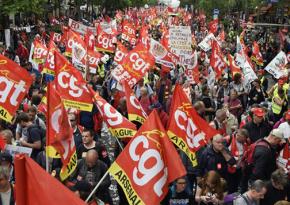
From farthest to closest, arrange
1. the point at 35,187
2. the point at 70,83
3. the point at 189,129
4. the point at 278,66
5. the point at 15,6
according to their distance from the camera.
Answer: the point at 15,6
the point at 278,66
the point at 70,83
the point at 189,129
the point at 35,187

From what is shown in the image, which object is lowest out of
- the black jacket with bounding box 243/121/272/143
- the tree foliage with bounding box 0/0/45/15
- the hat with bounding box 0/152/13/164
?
the tree foliage with bounding box 0/0/45/15

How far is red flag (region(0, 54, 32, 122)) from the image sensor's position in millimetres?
8445

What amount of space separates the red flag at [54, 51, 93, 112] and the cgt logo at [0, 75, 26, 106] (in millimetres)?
863

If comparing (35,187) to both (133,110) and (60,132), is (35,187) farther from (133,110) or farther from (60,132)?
(133,110)

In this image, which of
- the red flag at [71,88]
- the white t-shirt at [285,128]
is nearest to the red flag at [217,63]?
the white t-shirt at [285,128]

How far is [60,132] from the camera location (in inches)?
268

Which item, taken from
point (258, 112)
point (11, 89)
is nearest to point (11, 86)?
point (11, 89)

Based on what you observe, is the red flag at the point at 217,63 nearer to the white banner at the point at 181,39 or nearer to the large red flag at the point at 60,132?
the white banner at the point at 181,39

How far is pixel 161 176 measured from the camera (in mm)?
5664

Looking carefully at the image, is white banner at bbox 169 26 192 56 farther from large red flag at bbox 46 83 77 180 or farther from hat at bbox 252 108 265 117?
large red flag at bbox 46 83 77 180

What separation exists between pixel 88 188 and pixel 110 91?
24.3 feet

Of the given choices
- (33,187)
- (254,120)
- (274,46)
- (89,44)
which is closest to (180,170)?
(33,187)

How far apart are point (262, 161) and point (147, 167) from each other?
8.12 ft

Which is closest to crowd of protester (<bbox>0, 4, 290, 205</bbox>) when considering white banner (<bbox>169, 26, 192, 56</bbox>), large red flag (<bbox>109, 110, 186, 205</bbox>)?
large red flag (<bbox>109, 110, 186, 205</bbox>)
